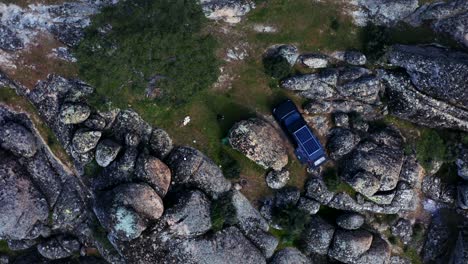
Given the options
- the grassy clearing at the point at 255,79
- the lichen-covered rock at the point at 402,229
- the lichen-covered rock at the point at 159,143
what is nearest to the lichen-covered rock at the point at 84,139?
the grassy clearing at the point at 255,79

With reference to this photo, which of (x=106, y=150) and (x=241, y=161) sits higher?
(x=106, y=150)

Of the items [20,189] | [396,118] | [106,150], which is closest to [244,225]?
[106,150]

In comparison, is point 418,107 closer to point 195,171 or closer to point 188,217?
point 195,171

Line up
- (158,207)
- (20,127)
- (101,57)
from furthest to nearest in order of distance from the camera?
(20,127) → (158,207) → (101,57)

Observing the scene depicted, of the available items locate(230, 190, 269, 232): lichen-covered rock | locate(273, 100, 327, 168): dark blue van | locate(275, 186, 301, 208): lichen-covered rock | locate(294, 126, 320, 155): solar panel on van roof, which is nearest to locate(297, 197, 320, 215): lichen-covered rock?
locate(275, 186, 301, 208): lichen-covered rock

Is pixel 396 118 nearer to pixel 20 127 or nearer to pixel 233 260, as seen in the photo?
pixel 233 260

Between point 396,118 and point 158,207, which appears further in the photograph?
point 396,118
